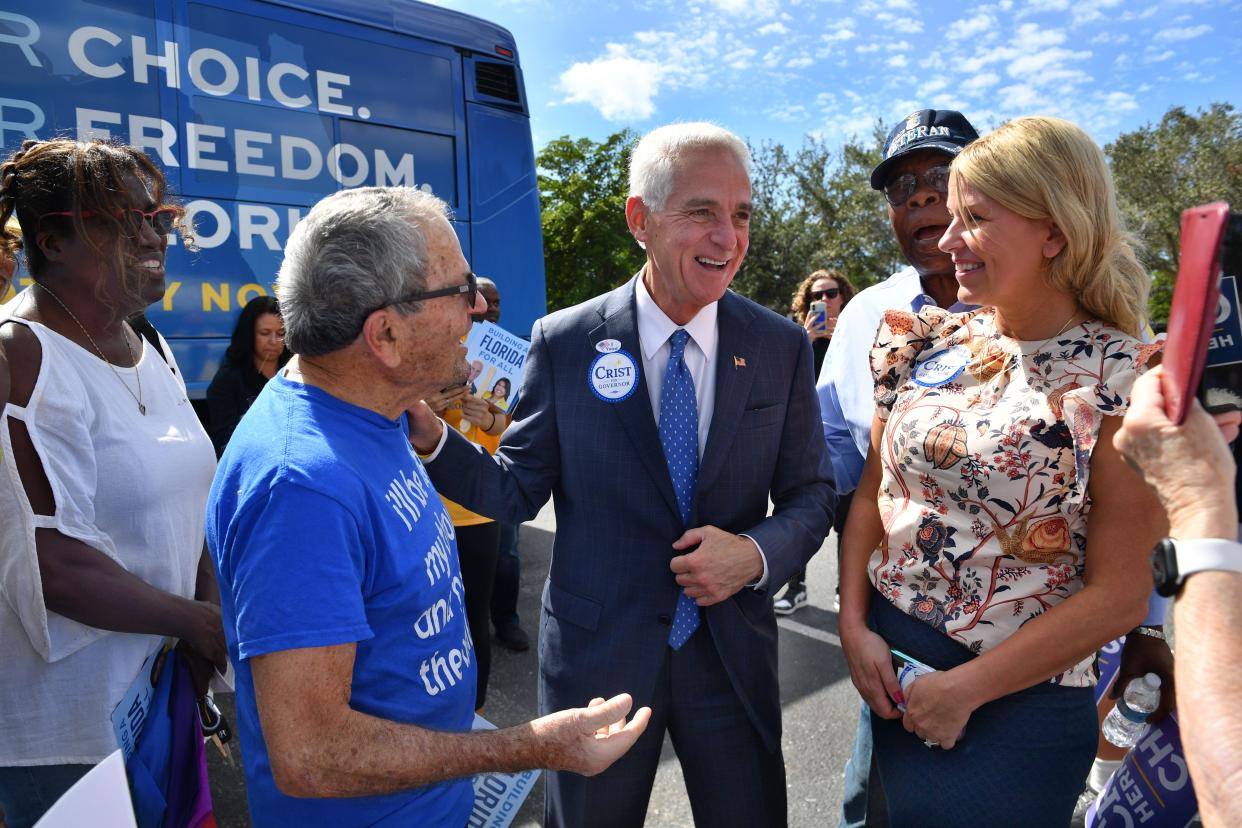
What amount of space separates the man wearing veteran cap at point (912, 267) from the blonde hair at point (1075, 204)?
2.57ft

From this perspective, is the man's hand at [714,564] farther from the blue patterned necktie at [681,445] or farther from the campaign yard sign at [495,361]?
the campaign yard sign at [495,361]

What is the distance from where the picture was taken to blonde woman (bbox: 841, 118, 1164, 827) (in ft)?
4.61

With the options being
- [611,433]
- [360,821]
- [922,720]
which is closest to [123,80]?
[611,433]

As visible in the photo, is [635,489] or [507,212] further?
[507,212]

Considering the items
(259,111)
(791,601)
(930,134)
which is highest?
(259,111)

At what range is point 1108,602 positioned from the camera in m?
1.39

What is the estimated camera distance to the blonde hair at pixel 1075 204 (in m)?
1.49

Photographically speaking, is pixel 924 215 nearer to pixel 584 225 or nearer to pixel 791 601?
pixel 791 601

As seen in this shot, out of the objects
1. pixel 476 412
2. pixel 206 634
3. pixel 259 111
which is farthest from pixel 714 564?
pixel 259 111

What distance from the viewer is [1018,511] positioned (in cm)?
143

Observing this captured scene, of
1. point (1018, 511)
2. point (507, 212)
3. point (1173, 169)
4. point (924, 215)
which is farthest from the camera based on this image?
point (1173, 169)

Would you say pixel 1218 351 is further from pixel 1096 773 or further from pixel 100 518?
pixel 1096 773

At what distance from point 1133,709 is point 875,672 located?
608mm

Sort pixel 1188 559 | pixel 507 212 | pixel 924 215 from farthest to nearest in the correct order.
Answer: pixel 507 212 → pixel 924 215 → pixel 1188 559
